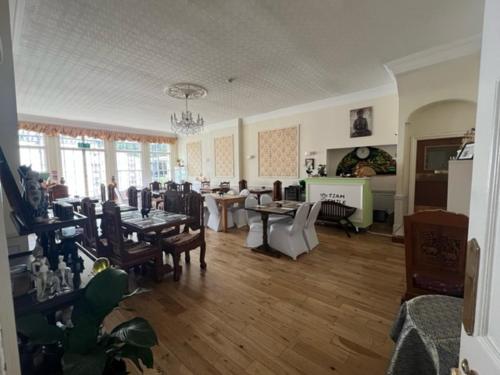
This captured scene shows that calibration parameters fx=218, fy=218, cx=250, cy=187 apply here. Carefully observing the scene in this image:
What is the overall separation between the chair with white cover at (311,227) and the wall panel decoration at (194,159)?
6.23m

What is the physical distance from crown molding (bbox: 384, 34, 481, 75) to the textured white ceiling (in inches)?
7.1

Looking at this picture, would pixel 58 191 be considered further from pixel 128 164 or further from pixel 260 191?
pixel 260 191

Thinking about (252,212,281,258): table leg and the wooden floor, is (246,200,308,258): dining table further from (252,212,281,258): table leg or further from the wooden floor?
the wooden floor

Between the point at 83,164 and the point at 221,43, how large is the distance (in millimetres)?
6988

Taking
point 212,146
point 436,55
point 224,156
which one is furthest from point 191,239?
point 212,146

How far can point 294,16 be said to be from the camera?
242cm

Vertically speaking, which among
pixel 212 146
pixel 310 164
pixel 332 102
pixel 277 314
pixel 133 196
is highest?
pixel 332 102

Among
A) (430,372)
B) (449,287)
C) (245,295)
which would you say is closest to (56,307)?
(245,295)

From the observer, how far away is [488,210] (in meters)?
0.52

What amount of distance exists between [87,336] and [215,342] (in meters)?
1.14

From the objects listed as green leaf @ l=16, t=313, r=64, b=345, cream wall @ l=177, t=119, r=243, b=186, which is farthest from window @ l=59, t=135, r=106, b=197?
green leaf @ l=16, t=313, r=64, b=345

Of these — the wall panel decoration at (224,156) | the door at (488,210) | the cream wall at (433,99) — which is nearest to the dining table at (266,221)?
the cream wall at (433,99)

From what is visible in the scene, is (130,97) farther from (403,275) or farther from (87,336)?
(403,275)

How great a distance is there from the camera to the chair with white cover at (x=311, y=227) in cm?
344
